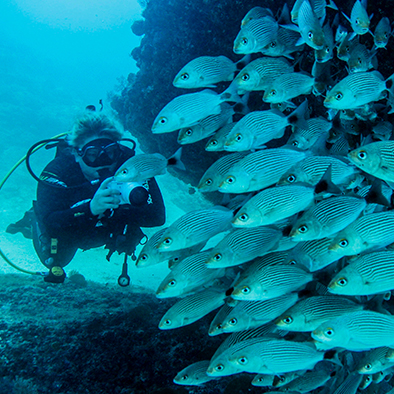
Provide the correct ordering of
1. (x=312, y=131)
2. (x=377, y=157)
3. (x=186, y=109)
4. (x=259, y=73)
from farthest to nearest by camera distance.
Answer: (x=312, y=131) → (x=259, y=73) → (x=186, y=109) → (x=377, y=157)

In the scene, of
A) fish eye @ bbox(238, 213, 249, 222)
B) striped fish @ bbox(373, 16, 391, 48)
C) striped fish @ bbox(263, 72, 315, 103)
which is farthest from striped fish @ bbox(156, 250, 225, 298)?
striped fish @ bbox(373, 16, 391, 48)

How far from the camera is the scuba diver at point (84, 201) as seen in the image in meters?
3.82

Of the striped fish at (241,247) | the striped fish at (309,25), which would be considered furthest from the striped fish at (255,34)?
the striped fish at (241,247)

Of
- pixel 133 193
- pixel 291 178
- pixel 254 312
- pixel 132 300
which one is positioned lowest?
pixel 132 300

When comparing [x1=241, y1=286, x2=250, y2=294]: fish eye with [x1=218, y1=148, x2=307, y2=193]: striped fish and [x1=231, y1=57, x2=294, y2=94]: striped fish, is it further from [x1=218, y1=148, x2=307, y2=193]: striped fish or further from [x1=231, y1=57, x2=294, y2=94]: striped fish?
[x1=231, y1=57, x2=294, y2=94]: striped fish

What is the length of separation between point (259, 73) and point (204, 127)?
73 cm

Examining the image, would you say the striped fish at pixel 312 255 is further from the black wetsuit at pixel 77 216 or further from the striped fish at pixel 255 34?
the black wetsuit at pixel 77 216

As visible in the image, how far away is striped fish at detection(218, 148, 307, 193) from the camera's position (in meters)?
2.08

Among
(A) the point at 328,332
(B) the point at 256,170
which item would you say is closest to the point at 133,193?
(B) the point at 256,170

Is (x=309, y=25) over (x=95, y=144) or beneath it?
over

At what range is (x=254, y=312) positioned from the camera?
7.20 feet

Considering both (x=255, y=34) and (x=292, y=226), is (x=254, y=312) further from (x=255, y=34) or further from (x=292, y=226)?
(x=255, y=34)

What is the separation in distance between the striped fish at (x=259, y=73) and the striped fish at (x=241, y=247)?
54.5 inches

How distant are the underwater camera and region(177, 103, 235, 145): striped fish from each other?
0.75 meters
